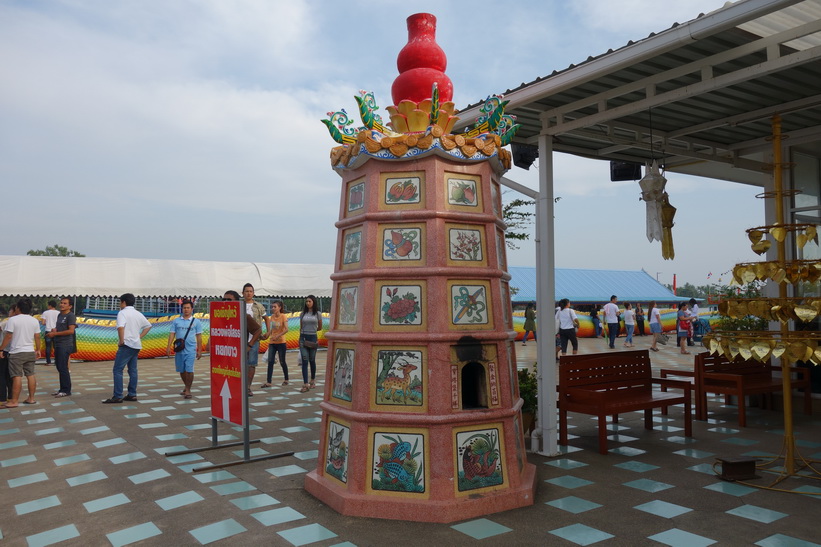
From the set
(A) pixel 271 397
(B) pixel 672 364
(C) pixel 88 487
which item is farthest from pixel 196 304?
(C) pixel 88 487

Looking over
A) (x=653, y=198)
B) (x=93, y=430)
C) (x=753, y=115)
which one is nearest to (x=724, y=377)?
(x=653, y=198)

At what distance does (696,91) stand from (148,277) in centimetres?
2268

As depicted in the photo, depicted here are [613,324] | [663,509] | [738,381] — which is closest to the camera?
[663,509]

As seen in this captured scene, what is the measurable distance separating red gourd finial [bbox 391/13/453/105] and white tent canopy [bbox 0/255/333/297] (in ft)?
59.9

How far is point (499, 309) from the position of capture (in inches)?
190

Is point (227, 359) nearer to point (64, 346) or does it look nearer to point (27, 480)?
point (27, 480)

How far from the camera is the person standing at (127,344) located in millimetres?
9234

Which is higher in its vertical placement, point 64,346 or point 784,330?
point 784,330

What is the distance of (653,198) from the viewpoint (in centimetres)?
678

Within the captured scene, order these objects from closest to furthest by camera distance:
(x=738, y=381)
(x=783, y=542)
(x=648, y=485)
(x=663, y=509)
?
(x=783, y=542) → (x=663, y=509) → (x=648, y=485) → (x=738, y=381)

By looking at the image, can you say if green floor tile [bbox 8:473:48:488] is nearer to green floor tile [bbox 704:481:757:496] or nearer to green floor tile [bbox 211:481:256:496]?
green floor tile [bbox 211:481:256:496]

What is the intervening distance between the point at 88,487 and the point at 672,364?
43.8 ft

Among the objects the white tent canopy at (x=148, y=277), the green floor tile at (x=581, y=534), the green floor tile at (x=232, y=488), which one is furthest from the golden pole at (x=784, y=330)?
the white tent canopy at (x=148, y=277)

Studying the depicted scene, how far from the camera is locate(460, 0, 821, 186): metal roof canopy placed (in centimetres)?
482
